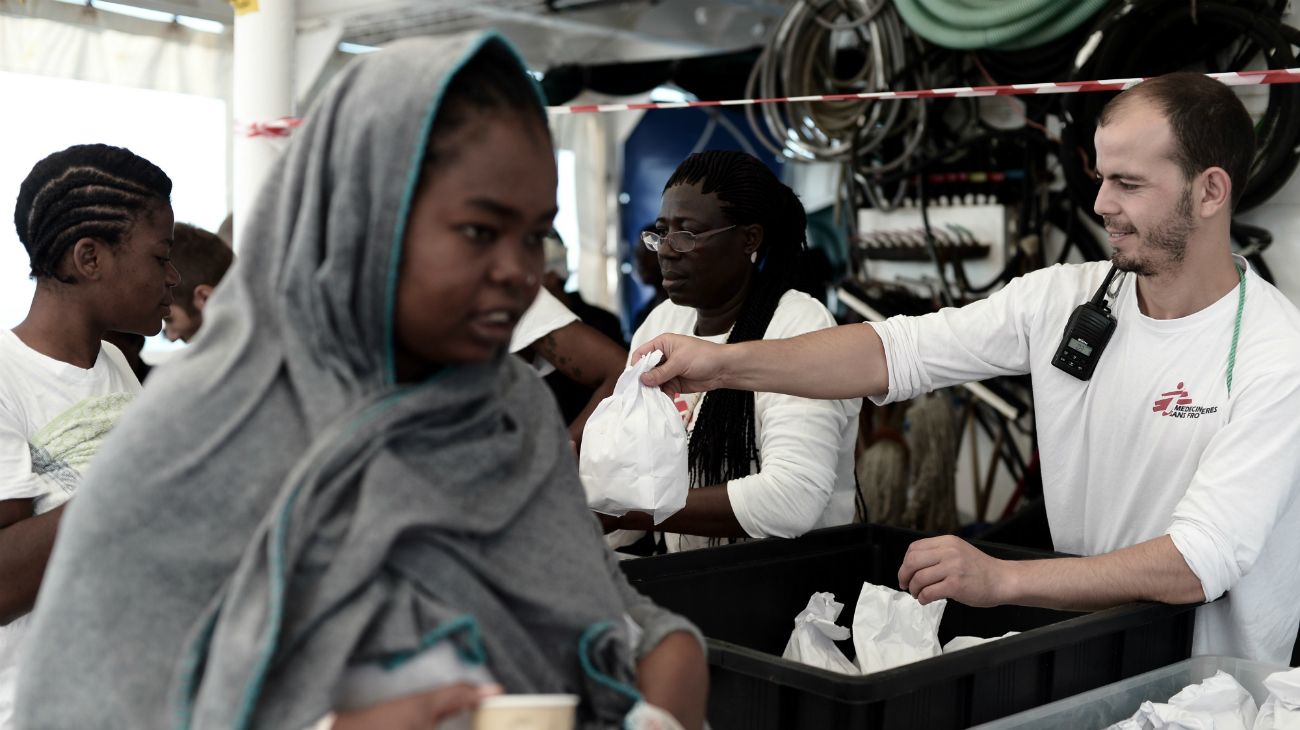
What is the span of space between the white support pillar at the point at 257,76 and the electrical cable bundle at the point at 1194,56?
9.26ft

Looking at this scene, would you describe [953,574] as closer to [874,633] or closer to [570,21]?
[874,633]

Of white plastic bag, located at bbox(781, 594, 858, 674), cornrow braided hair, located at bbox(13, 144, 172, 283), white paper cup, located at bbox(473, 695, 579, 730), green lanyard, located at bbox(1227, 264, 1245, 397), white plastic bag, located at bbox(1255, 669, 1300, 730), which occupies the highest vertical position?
cornrow braided hair, located at bbox(13, 144, 172, 283)

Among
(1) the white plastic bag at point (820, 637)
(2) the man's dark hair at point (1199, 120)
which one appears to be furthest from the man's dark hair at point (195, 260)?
(2) the man's dark hair at point (1199, 120)

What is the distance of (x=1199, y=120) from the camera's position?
205 centimetres

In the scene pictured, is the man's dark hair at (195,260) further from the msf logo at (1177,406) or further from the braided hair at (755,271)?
the msf logo at (1177,406)

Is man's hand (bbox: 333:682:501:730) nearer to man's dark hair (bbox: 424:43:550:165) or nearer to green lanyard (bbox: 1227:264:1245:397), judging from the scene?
man's dark hair (bbox: 424:43:550:165)

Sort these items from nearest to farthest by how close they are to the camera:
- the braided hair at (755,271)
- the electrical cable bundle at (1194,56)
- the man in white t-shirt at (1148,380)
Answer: the man in white t-shirt at (1148,380) → the braided hair at (755,271) → the electrical cable bundle at (1194,56)

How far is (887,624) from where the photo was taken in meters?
1.89

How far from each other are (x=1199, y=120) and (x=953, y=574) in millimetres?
953

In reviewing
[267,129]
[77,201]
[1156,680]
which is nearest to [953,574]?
[1156,680]

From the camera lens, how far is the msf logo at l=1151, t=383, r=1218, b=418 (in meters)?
2.03

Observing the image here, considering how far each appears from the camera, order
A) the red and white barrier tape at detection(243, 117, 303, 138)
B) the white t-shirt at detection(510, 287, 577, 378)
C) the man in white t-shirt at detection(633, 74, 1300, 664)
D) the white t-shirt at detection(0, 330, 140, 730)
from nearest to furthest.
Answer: the white t-shirt at detection(0, 330, 140, 730)
the man in white t-shirt at detection(633, 74, 1300, 664)
the white t-shirt at detection(510, 287, 577, 378)
the red and white barrier tape at detection(243, 117, 303, 138)

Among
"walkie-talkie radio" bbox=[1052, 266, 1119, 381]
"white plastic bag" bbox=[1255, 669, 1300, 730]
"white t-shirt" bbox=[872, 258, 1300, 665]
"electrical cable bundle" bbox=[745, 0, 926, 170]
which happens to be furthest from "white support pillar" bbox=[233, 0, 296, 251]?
"white plastic bag" bbox=[1255, 669, 1300, 730]

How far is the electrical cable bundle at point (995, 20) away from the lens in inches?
171
